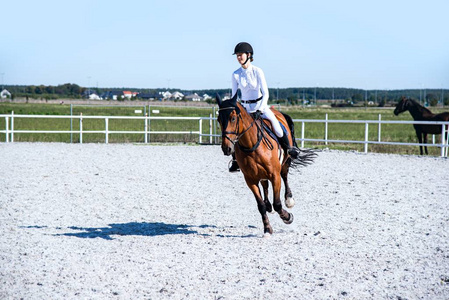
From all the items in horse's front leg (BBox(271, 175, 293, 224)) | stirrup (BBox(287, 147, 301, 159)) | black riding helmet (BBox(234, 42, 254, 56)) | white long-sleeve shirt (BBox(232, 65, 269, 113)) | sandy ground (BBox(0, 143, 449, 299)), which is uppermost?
black riding helmet (BBox(234, 42, 254, 56))

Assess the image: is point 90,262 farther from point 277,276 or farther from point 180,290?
point 277,276

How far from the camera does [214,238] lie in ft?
21.7

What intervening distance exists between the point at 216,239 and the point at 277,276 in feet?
5.67

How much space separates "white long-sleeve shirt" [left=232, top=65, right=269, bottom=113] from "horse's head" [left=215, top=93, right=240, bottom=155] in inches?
19.9

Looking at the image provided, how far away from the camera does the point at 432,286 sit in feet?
15.3

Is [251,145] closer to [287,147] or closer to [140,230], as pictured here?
[287,147]

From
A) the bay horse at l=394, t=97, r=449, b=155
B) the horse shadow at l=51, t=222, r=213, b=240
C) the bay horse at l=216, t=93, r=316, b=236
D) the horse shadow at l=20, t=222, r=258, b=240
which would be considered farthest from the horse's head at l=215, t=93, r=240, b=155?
the bay horse at l=394, t=97, r=449, b=155

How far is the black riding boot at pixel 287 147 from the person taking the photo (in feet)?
23.5

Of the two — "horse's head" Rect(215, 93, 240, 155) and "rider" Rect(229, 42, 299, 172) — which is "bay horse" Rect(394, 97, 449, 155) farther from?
"horse's head" Rect(215, 93, 240, 155)

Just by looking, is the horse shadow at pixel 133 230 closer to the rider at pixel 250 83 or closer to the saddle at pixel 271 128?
the saddle at pixel 271 128

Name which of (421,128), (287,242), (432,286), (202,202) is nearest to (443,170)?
(421,128)

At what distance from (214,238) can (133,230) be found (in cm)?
122

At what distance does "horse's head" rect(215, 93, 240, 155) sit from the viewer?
19.4ft

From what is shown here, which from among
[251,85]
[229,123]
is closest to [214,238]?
[229,123]
